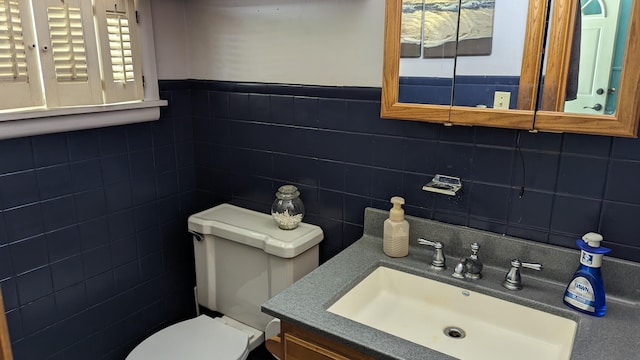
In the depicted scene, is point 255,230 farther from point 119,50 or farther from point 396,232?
point 119,50

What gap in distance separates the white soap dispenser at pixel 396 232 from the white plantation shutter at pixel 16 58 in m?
1.14

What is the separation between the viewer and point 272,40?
1.63m

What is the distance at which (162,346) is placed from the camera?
1.56 m

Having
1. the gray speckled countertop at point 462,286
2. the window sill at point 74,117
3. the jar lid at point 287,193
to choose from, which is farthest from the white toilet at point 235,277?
the window sill at point 74,117

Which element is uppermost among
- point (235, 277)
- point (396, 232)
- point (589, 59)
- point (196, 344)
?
point (589, 59)

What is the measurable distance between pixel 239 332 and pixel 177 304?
51 cm

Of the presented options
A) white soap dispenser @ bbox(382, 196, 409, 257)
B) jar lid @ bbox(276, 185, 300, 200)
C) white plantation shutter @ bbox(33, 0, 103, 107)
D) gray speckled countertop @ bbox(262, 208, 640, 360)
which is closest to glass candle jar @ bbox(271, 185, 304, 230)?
jar lid @ bbox(276, 185, 300, 200)

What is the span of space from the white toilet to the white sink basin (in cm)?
33

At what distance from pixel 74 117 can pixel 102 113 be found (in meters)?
0.10

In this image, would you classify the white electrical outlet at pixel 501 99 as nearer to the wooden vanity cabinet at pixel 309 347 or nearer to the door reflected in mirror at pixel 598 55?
the door reflected in mirror at pixel 598 55

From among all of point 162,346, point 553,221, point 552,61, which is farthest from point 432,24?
point 162,346

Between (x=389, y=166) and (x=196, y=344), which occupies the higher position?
(x=389, y=166)

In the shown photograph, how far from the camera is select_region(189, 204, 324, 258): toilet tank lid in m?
1.55

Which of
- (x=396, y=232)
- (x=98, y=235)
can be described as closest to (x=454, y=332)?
(x=396, y=232)
